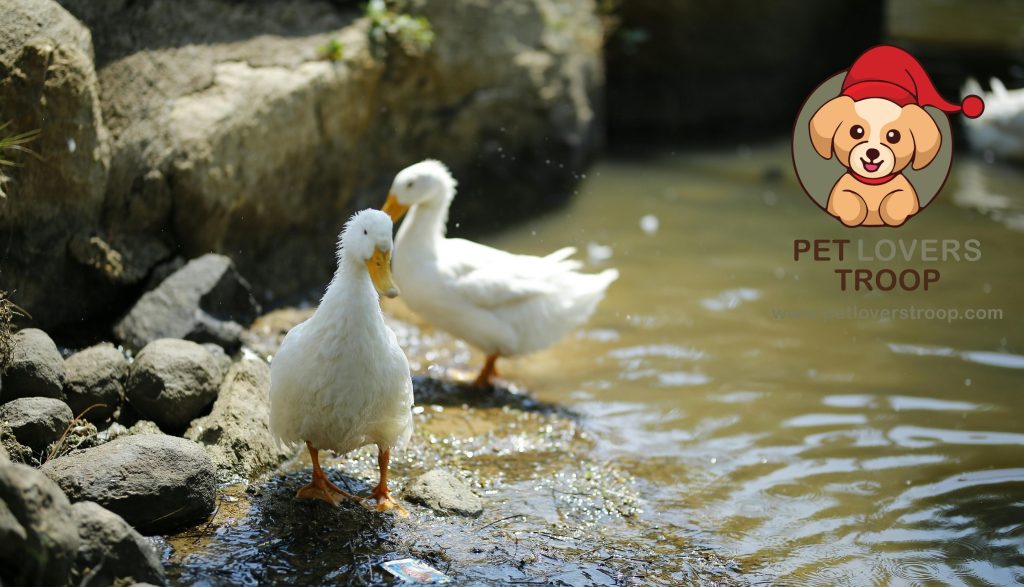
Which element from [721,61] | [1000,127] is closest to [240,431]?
[721,61]

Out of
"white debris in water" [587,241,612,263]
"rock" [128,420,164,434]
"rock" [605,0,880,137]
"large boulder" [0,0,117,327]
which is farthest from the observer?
"rock" [605,0,880,137]

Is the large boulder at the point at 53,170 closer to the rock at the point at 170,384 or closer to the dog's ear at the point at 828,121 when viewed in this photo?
the rock at the point at 170,384

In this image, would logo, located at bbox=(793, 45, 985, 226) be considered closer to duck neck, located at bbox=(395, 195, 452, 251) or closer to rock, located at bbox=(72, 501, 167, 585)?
duck neck, located at bbox=(395, 195, 452, 251)

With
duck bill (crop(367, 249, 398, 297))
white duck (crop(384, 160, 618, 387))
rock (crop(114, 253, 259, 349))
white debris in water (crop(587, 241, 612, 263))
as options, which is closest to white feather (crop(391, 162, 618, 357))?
white duck (crop(384, 160, 618, 387))

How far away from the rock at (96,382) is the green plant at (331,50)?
2.94 metres

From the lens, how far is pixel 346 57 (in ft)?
22.6

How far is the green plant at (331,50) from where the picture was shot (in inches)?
267

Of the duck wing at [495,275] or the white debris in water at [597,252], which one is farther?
the white debris in water at [597,252]

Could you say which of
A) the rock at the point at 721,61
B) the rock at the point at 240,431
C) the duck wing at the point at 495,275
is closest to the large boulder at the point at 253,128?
the rock at the point at 240,431

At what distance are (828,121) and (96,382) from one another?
4708mm

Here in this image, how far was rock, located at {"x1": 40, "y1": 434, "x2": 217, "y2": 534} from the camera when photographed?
3.58m

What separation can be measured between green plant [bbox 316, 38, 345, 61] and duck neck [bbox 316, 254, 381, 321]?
324 cm

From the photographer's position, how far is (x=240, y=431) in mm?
4395

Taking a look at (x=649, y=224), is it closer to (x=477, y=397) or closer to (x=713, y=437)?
(x=477, y=397)
